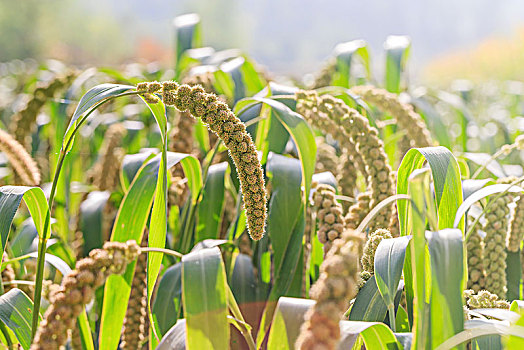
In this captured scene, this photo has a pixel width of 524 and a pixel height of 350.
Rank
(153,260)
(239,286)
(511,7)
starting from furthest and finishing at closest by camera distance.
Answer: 1. (511,7)
2. (239,286)
3. (153,260)

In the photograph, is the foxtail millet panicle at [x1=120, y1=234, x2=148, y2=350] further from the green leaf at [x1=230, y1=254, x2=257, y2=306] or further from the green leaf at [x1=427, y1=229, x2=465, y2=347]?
the green leaf at [x1=427, y1=229, x2=465, y2=347]

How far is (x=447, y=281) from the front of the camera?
636 millimetres

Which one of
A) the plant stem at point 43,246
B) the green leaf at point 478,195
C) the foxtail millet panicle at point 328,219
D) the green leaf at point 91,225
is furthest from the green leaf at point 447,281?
the green leaf at point 91,225

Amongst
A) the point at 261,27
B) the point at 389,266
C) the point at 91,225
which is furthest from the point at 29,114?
the point at 261,27

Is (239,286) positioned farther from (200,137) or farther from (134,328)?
(200,137)

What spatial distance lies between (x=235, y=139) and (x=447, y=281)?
0.38 metres

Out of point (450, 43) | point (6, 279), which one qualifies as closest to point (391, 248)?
point (6, 279)

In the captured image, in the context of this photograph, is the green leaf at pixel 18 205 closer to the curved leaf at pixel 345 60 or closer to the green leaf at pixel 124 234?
the green leaf at pixel 124 234

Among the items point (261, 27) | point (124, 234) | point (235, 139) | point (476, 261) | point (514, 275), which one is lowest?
point (514, 275)

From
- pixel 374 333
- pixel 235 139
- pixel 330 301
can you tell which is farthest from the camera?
pixel 235 139

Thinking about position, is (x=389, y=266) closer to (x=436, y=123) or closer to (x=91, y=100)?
(x=91, y=100)

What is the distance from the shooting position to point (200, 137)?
1893 millimetres

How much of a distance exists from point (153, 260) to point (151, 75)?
2.39 m

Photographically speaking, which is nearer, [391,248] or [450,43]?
[391,248]
